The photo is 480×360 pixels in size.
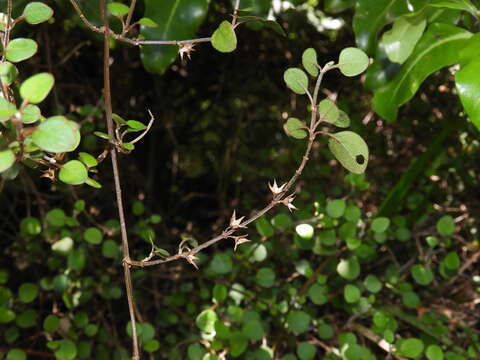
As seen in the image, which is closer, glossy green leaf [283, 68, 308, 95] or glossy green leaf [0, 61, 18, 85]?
glossy green leaf [0, 61, 18, 85]

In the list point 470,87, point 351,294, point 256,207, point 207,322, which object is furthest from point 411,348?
point 256,207

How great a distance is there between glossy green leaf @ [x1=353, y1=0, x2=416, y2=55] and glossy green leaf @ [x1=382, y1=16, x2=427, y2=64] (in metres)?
0.06

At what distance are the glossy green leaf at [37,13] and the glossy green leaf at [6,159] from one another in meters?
0.20

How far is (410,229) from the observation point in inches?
→ 48.6

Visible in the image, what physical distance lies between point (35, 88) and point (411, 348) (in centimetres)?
72

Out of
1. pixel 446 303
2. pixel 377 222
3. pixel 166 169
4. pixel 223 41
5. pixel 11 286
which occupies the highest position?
pixel 223 41

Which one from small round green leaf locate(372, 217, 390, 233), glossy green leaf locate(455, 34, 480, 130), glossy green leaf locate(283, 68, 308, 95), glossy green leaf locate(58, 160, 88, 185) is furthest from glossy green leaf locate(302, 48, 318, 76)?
small round green leaf locate(372, 217, 390, 233)

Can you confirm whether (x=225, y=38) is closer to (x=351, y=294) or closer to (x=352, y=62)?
(x=352, y=62)

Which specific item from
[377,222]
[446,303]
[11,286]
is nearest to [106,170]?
[11,286]

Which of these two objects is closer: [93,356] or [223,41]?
[223,41]

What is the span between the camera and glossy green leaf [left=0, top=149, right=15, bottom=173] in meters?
0.44

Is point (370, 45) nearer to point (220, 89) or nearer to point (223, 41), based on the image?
point (223, 41)

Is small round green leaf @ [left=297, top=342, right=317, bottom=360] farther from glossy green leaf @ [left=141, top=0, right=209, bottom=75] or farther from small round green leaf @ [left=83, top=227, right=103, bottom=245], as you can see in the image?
glossy green leaf @ [left=141, top=0, right=209, bottom=75]

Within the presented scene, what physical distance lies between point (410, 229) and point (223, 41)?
0.78 m
